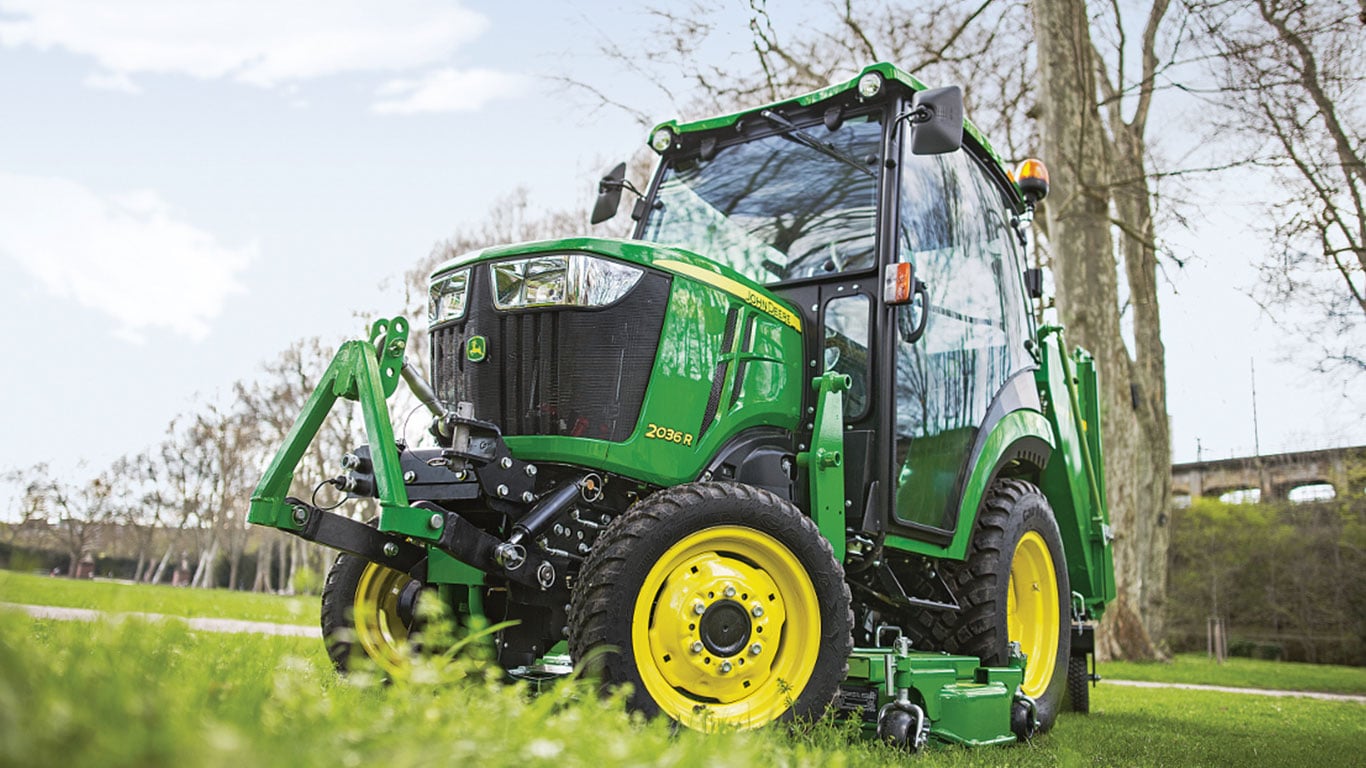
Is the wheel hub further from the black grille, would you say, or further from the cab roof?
the cab roof

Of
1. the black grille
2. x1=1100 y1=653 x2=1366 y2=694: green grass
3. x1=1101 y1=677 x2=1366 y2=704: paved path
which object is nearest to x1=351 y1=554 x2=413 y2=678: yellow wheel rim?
the black grille

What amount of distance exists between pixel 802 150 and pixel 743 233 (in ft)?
1.63

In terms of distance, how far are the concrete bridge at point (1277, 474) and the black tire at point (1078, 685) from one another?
19134mm

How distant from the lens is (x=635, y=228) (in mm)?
5719

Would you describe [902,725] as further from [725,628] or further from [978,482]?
[978,482]

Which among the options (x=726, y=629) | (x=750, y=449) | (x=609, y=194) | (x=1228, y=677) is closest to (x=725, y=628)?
(x=726, y=629)

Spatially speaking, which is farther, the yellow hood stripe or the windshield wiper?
the windshield wiper

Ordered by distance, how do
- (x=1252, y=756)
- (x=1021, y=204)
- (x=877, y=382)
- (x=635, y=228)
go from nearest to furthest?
A: (x=877, y=382) → (x=1252, y=756) → (x=635, y=228) → (x=1021, y=204)

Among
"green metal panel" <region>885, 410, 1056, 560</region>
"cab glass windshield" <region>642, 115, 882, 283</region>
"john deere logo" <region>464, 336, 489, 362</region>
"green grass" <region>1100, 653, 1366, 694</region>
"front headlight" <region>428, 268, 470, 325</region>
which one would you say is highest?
"cab glass windshield" <region>642, 115, 882, 283</region>

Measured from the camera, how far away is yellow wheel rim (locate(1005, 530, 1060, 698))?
5770 mm

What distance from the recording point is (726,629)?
146 inches

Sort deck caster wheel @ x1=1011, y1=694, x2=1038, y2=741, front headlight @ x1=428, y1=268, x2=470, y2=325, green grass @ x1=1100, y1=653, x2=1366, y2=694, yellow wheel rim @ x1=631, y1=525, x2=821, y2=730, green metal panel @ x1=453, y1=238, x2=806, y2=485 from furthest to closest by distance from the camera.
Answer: green grass @ x1=1100, y1=653, x2=1366, y2=694 → deck caster wheel @ x1=1011, y1=694, x2=1038, y2=741 → front headlight @ x1=428, y1=268, x2=470, y2=325 → green metal panel @ x1=453, y1=238, x2=806, y2=485 → yellow wheel rim @ x1=631, y1=525, x2=821, y2=730

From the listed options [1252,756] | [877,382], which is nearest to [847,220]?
[877,382]

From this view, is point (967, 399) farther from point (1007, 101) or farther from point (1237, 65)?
point (1007, 101)
